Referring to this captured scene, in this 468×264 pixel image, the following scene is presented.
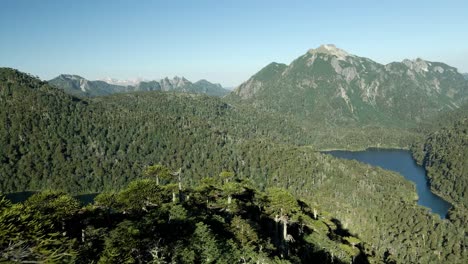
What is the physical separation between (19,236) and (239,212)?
94.9m

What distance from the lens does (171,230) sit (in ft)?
247

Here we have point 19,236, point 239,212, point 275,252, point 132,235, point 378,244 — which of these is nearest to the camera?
point 19,236

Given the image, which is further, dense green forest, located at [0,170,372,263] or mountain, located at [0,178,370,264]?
dense green forest, located at [0,170,372,263]

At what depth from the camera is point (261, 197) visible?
13038 cm

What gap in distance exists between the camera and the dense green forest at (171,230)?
25.0 metres

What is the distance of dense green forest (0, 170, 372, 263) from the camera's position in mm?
25038

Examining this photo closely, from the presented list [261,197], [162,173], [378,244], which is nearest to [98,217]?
[162,173]

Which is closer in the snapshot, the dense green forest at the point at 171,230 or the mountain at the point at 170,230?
the mountain at the point at 170,230

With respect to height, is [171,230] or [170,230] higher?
[170,230]

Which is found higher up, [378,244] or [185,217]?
[185,217]

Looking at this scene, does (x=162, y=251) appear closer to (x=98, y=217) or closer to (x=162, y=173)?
(x=98, y=217)

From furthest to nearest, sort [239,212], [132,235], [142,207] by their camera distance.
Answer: [239,212]
[142,207]
[132,235]

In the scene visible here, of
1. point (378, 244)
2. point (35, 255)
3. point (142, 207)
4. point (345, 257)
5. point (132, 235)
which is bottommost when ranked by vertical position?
point (378, 244)

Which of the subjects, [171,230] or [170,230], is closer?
[170,230]
